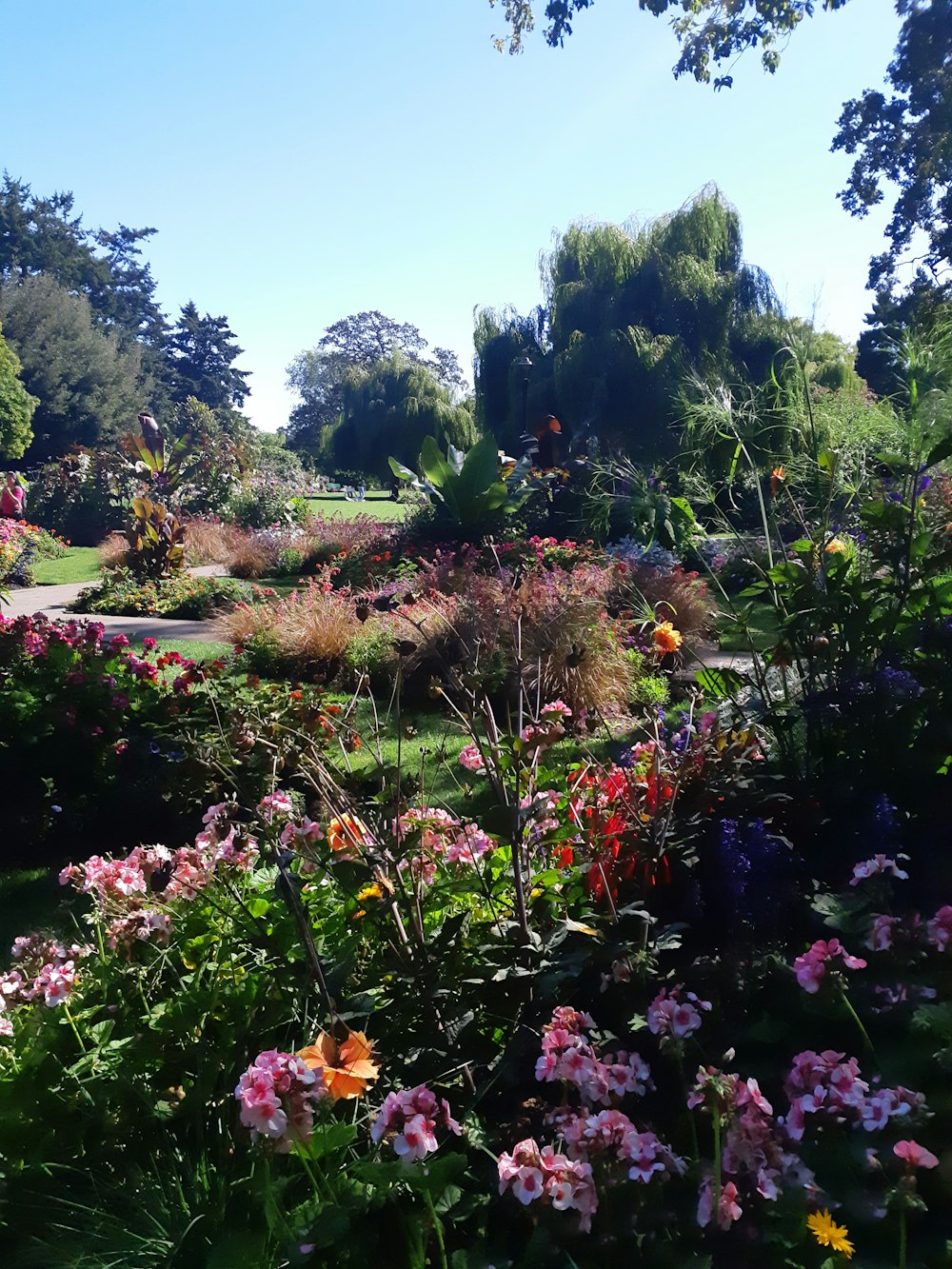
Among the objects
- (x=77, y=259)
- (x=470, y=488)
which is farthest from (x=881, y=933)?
(x=77, y=259)

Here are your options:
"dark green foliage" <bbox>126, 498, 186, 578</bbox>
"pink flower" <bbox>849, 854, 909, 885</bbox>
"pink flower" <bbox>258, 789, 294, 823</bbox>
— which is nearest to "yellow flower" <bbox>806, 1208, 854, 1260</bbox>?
"pink flower" <bbox>849, 854, 909, 885</bbox>

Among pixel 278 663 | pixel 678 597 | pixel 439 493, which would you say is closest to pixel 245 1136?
pixel 278 663

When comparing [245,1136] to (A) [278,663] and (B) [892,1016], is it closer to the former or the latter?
→ (B) [892,1016]

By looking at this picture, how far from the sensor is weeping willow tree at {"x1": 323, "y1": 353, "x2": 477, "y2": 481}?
89.0 feet

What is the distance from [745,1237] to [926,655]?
151cm

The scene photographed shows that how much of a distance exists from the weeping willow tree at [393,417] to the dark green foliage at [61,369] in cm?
1144

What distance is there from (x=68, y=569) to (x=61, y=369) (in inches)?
891

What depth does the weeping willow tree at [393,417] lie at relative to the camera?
27.1m

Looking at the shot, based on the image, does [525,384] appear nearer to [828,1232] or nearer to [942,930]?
[942,930]

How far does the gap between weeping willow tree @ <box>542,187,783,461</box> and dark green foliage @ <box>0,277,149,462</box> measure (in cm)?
2226

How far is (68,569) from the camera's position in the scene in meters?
16.4

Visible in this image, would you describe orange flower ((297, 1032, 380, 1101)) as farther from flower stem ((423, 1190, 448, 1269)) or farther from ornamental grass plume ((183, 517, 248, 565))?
ornamental grass plume ((183, 517, 248, 565))

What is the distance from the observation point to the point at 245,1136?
5.06 ft

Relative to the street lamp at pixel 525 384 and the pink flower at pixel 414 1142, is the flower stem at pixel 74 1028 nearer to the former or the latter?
the pink flower at pixel 414 1142
